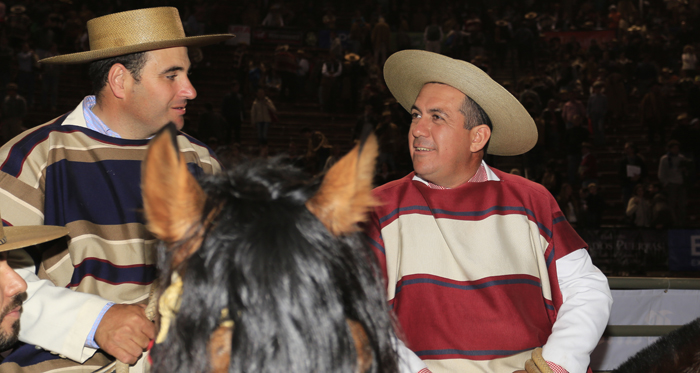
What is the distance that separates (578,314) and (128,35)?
203cm

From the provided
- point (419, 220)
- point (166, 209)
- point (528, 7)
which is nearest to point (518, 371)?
point (419, 220)

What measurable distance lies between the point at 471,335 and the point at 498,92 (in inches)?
40.7

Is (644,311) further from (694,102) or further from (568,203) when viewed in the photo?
(694,102)

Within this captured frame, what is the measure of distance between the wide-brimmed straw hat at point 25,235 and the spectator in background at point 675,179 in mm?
12164

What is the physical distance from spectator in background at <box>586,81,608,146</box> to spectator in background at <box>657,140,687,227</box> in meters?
2.70

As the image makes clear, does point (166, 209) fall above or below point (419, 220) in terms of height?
above

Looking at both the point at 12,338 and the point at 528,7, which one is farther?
the point at 528,7

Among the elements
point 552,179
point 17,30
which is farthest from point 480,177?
point 17,30

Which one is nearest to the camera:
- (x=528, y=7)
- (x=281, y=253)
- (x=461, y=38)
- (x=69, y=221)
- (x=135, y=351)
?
(x=281, y=253)

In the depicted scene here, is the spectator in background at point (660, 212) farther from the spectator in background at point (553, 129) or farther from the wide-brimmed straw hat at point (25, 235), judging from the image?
the wide-brimmed straw hat at point (25, 235)

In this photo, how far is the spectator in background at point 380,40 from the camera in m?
18.0

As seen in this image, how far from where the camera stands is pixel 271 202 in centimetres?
110

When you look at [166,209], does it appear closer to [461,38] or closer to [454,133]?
[454,133]

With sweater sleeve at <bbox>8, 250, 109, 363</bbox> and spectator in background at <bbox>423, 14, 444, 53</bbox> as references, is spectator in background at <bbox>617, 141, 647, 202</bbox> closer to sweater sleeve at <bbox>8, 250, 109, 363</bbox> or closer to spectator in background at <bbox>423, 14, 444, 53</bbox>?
spectator in background at <bbox>423, 14, 444, 53</bbox>
